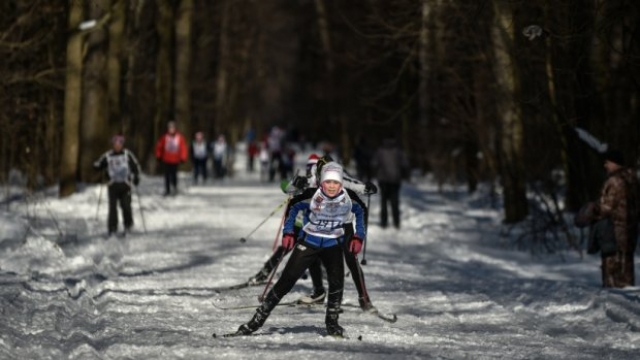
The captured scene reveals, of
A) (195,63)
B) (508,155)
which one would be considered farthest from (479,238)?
(195,63)

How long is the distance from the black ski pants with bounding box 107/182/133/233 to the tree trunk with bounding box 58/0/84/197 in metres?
4.72

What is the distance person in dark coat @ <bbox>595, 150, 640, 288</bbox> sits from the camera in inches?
493

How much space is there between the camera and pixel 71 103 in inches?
922

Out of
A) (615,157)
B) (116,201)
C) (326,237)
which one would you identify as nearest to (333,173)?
(326,237)

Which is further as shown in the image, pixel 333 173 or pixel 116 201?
pixel 116 201

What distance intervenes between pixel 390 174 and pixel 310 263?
1219 centimetres

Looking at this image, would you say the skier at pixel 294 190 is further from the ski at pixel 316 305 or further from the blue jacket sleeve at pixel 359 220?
the blue jacket sleeve at pixel 359 220

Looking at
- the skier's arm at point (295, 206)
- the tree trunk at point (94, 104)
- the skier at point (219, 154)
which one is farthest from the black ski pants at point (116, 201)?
the skier at point (219, 154)

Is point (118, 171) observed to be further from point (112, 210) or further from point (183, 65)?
point (183, 65)

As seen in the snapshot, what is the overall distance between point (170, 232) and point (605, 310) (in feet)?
36.9

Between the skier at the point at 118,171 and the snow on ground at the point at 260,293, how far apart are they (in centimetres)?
69

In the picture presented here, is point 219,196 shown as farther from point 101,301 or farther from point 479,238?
point 101,301

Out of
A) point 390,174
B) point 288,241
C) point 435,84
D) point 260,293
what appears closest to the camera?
point 288,241

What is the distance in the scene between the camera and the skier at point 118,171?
18344mm
